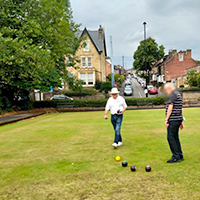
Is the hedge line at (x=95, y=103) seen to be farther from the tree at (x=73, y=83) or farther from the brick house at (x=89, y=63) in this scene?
the brick house at (x=89, y=63)

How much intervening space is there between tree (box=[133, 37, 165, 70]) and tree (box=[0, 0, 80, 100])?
4573 centimetres

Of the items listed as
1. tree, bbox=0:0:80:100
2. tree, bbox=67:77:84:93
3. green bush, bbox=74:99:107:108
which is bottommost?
green bush, bbox=74:99:107:108

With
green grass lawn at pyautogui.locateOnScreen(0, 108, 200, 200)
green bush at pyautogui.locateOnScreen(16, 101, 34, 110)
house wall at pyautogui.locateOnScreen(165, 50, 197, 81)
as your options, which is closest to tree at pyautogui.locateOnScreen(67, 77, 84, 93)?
green bush at pyautogui.locateOnScreen(16, 101, 34, 110)

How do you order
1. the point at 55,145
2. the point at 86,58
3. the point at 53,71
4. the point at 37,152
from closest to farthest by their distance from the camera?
the point at 37,152
the point at 55,145
the point at 53,71
the point at 86,58

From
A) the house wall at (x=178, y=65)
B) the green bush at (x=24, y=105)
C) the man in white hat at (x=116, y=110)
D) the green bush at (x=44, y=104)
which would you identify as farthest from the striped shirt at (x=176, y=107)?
the house wall at (x=178, y=65)

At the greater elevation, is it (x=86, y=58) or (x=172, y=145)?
(x=86, y=58)

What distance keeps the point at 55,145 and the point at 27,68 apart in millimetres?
12316

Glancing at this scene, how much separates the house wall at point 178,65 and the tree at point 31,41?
44688 mm

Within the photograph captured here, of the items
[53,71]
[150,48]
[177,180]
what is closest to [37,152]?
[177,180]

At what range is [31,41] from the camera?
17281 mm

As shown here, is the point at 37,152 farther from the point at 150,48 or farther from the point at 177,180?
the point at 150,48

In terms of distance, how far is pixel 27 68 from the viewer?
18219mm

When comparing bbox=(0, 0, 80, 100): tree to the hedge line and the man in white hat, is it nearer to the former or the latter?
the hedge line

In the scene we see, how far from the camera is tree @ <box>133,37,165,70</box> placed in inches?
2601
